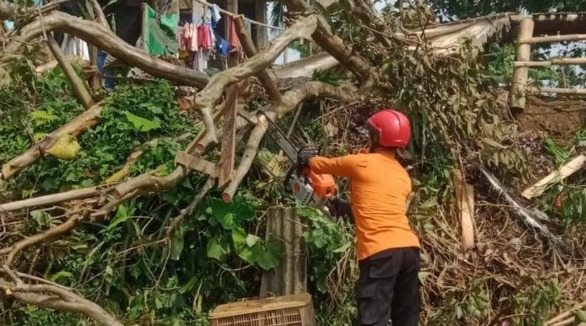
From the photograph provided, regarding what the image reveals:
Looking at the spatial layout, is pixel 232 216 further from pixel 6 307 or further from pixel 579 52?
pixel 579 52

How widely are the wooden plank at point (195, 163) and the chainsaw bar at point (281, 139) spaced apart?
0.62 m

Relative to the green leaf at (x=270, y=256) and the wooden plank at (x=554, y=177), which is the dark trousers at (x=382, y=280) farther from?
the wooden plank at (x=554, y=177)

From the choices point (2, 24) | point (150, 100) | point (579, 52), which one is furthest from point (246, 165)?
point (579, 52)

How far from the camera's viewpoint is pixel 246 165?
18.7 ft

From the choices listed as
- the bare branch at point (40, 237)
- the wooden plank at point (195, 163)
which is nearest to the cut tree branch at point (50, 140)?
the bare branch at point (40, 237)

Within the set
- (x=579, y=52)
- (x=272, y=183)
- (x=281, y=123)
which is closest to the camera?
(x=272, y=183)

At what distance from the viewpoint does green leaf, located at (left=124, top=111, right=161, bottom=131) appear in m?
6.39

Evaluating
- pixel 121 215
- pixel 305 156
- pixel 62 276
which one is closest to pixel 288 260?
pixel 305 156

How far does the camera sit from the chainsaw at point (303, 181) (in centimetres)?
510

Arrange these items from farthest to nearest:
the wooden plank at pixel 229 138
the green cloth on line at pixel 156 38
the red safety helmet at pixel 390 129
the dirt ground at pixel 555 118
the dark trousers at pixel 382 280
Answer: the green cloth on line at pixel 156 38, the dirt ground at pixel 555 118, the wooden plank at pixel 229 138, the red safety helmet at pixel 390 129, the dark trousers at pixel 382 280

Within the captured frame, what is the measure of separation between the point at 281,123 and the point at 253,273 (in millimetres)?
→ 1332

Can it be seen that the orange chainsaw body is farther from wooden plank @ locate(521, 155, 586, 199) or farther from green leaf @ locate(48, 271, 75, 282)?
wooden plank @ locate(521, 155, 586, 199)

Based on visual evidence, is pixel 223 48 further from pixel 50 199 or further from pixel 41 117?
pixel 50 199

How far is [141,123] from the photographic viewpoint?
6.42 m
